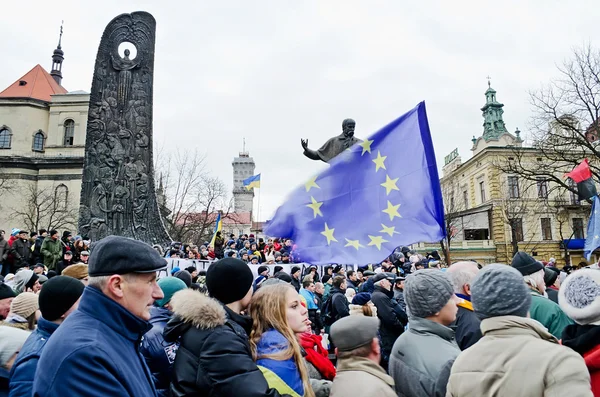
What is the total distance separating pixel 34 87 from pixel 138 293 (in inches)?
2256

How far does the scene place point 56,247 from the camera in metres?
12.2

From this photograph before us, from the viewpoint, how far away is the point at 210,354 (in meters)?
2.23

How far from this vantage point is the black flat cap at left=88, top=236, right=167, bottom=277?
1.95m

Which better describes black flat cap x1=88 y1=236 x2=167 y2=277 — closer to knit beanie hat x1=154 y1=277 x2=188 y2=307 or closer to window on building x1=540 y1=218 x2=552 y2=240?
knit beanie hat x1=154 y1=277 x2=188 y2=307

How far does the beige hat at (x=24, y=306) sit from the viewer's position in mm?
3404

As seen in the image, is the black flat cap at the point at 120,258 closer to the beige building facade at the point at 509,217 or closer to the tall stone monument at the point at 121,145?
the tall stone monument at the point at 121,145

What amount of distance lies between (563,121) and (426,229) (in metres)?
19.9

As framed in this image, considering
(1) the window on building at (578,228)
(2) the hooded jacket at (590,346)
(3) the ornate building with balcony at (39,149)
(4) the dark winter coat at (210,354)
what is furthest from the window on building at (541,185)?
(3) the ornate building with balcony at (39,149)

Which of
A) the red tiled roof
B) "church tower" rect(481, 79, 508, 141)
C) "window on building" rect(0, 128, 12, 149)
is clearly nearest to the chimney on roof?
the red tiled roof

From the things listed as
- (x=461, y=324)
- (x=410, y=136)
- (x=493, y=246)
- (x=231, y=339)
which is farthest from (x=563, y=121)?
(x=493, y=246)

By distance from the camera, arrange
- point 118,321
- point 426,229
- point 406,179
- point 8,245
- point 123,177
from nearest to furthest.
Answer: point 118,321
point 426,229
point 406,179
point 8,245
point 123,177

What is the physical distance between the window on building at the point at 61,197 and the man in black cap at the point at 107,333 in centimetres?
4282

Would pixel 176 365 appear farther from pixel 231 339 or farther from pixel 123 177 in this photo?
pixel 123 177

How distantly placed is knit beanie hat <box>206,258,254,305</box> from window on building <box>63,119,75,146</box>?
47.2 m
